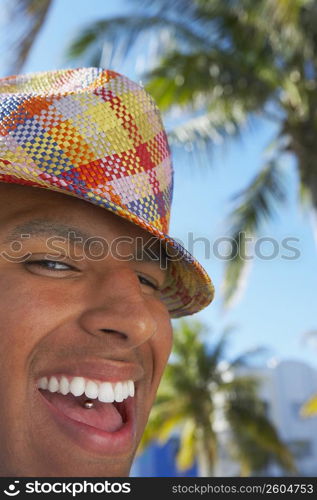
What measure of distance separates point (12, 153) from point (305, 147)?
7028 mm

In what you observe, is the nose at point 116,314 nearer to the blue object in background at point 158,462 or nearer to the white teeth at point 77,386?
the white teeth at point 77,386

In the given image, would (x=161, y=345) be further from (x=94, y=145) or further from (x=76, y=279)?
(x=94, y=145)

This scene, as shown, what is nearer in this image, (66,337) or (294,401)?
(66,337)

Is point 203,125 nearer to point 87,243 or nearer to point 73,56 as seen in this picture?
point 73,56

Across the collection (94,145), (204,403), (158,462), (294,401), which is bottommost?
(94,145)

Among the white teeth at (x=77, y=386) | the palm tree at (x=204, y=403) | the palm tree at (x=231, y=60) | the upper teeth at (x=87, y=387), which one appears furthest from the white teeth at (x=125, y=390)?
the palm tree at (x=204, y=403)

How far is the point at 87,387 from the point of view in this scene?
1.18 metres

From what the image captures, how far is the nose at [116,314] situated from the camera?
1179mm

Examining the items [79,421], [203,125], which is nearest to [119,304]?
[79,421]

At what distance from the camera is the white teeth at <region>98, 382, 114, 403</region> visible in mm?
1200

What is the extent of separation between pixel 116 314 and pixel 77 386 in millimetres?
168

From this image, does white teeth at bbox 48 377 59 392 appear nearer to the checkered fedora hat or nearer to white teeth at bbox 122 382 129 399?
white teeth at bbox 122 382 129 399

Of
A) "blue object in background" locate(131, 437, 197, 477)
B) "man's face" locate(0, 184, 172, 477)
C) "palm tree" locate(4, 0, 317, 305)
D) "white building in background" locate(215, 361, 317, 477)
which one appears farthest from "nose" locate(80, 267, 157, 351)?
"white building in background" locate(215, 361, 317, 477)

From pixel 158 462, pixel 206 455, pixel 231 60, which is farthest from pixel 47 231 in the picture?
pixel 158 462
